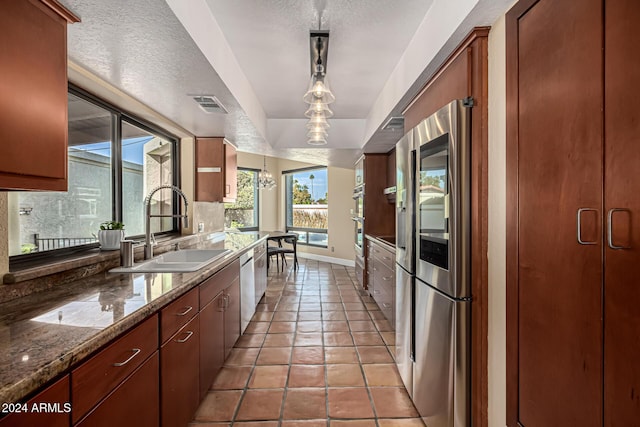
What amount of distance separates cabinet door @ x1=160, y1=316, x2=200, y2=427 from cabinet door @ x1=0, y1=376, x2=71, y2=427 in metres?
0.56

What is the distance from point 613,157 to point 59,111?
1974mm

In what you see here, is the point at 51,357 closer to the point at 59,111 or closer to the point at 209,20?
the point at 59,111

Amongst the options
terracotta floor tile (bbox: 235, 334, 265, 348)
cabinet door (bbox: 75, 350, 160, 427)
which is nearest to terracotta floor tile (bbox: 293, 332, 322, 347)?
terracotta floor tile (bbox: 235, 334, 265, 348)

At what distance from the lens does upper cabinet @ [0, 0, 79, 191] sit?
107 centimetres

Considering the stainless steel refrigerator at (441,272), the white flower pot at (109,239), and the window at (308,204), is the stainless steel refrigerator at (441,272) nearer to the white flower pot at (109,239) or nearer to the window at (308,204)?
the white flower pot at (109,239)

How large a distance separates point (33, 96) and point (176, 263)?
1.40m

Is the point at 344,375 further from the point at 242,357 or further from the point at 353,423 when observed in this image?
the point at 242,357

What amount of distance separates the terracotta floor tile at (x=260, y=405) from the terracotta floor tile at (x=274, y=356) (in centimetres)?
41

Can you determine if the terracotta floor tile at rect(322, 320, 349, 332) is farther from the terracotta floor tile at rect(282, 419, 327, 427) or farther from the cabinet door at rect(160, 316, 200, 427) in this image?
the cabinet door at rect(160, 316, 200, 427)

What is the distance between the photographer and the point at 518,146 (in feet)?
4.14

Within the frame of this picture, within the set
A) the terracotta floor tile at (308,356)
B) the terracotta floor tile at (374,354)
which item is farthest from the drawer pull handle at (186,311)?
the terracotta floor tile at (374,354)

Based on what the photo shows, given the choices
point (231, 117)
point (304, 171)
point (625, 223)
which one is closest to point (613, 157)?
point (625, 223)

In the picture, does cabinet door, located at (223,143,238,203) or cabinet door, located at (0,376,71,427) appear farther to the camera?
cabinet door, located at (223,143,238,203)

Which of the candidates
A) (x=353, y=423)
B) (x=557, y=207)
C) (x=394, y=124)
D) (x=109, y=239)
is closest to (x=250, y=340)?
(x=353, y=423)
